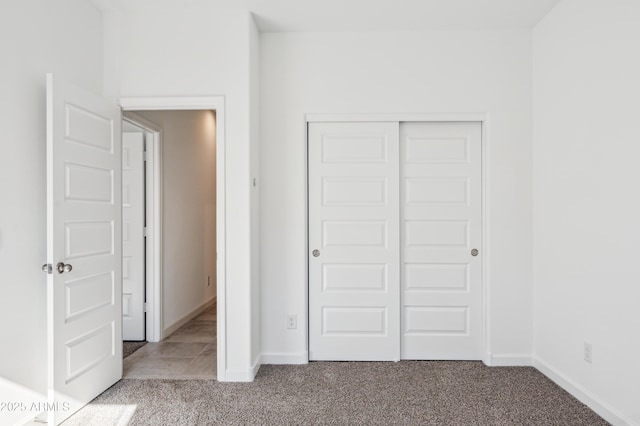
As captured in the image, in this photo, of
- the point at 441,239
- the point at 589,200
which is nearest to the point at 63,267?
the point at 441,239

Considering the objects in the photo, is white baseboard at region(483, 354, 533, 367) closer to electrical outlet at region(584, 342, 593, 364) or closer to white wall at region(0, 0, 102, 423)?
electrical outlet at region(584, 342, 593, 364)

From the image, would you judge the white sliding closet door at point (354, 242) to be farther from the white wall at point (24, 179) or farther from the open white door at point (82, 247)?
the white wall at point (24, 179)

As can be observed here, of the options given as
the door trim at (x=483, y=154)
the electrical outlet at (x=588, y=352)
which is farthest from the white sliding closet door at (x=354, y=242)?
the electrical outlet at (x=588, y=352)

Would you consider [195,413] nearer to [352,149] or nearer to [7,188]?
[7,188]

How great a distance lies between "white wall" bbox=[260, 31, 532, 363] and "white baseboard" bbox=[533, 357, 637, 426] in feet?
0.65

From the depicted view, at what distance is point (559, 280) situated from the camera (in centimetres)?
290

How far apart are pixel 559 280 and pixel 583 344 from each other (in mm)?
463

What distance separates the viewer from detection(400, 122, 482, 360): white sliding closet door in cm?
332

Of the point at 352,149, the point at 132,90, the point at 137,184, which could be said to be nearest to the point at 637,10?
the point at 352,149

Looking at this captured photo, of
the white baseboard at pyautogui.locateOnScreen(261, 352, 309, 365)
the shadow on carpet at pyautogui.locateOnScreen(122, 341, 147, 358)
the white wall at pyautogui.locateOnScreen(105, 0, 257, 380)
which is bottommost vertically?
the shadow on carpet at pyautogui.locateOnScreen(122, 341, 147, 358)

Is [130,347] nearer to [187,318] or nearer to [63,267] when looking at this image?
[187,318]

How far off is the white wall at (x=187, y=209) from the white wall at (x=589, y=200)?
3420 millimetres

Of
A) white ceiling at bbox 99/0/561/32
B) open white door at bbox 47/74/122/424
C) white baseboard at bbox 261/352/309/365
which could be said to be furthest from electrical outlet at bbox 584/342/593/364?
open white door at bbox 47/74/122/424

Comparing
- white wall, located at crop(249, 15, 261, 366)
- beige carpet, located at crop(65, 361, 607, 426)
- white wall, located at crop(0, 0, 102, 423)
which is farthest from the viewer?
white wall, located at crop(249, 15, 261, 366)
